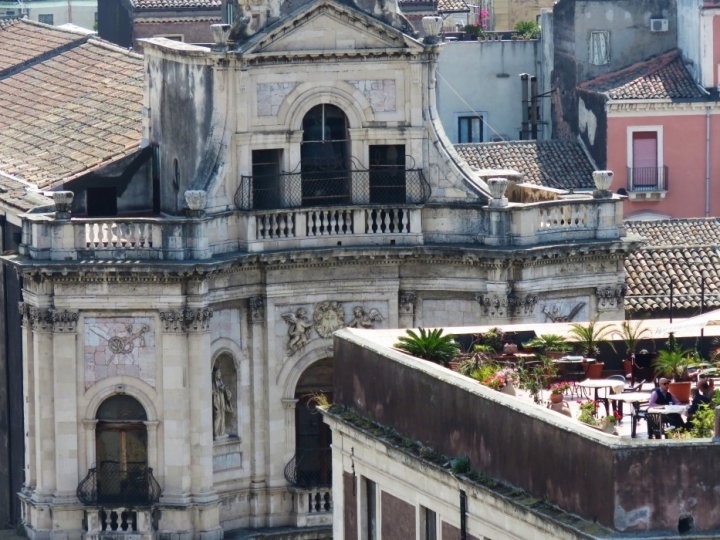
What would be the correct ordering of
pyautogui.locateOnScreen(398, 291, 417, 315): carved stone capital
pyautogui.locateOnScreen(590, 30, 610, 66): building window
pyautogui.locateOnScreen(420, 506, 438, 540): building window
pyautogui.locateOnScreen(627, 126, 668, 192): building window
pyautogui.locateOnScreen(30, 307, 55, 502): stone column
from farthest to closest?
pyautogui.locateOnScreen(590, 30, 610, 66): building window, pyautogui.locateOnScreen(627, 126, 668, 192): building window, pyautogui.locateOnScreen(398, 291, 417, 315): carved stone capital, pyautogui.locateOnScreen(30, 307, 55, 502): stone column, pyautogui.locateOnScreen(420, 506, 438, 540): building window

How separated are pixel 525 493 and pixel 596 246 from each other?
81.0 ft

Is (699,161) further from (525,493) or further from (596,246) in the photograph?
(525,493)

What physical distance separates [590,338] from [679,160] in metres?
44.1

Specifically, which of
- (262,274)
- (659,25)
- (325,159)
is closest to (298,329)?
(262,274)

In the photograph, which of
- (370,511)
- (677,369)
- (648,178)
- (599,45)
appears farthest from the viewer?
(599,45)

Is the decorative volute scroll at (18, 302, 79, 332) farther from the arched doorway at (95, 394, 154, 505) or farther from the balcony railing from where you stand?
the balcony railing

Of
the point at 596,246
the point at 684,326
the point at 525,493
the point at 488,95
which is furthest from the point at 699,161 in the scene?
the point at 525,493

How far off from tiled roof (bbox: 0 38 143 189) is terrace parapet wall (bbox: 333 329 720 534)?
2467 cm

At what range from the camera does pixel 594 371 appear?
169 feet

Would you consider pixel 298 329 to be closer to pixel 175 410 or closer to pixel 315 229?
pixel 315 229

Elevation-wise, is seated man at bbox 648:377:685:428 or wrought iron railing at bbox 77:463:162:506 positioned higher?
seated man at bbox 648:377:685:428

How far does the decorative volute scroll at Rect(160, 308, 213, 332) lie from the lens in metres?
67.6

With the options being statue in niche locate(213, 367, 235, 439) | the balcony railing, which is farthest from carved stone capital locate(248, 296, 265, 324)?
the balcony railing

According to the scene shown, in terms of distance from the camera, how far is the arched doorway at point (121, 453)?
68.6 metres
